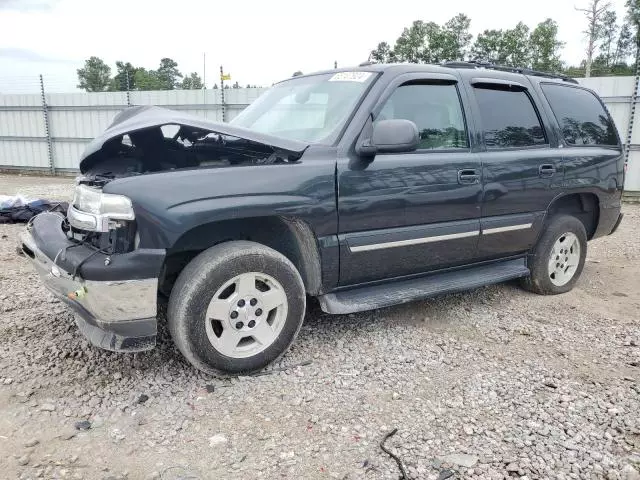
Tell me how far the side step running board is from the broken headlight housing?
136 centimetres

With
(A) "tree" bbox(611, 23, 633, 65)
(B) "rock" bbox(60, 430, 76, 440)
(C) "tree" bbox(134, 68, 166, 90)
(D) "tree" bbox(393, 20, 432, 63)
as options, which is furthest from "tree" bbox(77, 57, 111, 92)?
(B) "rock" bbox(60, 430, 76, 440)

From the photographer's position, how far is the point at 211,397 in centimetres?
284

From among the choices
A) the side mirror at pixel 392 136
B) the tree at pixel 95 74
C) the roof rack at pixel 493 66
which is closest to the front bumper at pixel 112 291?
the side mirror at pixel 392 136

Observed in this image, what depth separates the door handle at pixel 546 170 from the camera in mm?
4193

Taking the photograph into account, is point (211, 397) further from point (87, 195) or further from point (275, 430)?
point (87, 195)

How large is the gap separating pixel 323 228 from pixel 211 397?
1.18 m

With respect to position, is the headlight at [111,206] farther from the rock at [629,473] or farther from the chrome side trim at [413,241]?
the rock at [629,473]

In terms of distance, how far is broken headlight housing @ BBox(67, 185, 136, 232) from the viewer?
8.61ft

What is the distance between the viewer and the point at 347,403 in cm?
→ 282

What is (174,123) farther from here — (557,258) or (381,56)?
(381,56)

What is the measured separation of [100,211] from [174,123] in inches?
24.2

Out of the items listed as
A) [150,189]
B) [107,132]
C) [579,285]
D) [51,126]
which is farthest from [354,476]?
[51,126]

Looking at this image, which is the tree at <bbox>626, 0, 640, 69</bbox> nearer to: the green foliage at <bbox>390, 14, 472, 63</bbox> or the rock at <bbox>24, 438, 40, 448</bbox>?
the green foliage at <bbox>390, 14, 472, 63</bbox>

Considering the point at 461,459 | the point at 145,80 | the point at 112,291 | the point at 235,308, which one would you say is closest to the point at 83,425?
the point at 112,291
